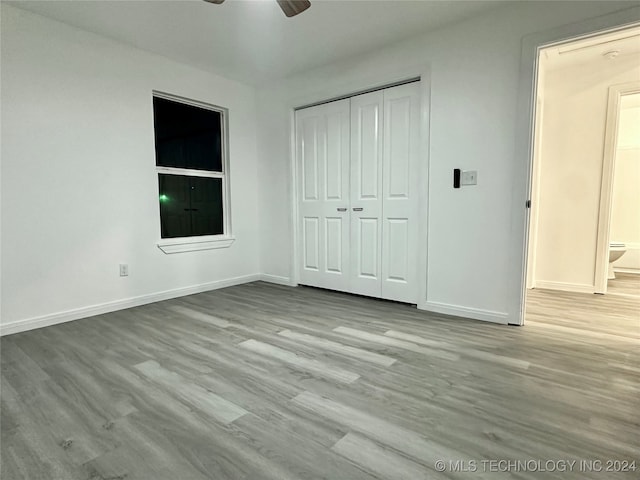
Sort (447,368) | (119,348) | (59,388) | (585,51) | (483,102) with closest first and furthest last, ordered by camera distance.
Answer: (59,388), (447,368), (119,348), (483,102), (585,51)

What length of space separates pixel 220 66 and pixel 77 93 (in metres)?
1.41

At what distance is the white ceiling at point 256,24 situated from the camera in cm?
253

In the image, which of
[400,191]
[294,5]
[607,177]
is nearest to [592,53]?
[607,177]

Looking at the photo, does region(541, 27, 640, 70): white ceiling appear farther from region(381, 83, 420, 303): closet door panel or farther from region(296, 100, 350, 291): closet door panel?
region(296, 100, 350, 291): closet door panel

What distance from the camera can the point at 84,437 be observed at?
1380 millimetres

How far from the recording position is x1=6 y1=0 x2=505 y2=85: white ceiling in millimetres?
2529

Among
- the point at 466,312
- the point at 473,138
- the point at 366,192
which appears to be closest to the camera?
the point at 473,138

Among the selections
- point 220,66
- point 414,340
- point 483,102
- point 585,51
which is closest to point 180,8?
point 220,66

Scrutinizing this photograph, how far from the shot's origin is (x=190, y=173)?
12.5 ft

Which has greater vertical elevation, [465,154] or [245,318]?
[465,154]

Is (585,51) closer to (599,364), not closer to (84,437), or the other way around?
(599,364)

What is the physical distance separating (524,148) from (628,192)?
12.8ft

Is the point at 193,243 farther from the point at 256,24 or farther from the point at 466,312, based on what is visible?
the point at 466,312

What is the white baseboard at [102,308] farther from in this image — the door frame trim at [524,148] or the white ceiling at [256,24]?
the door frame trim at [524,148]
